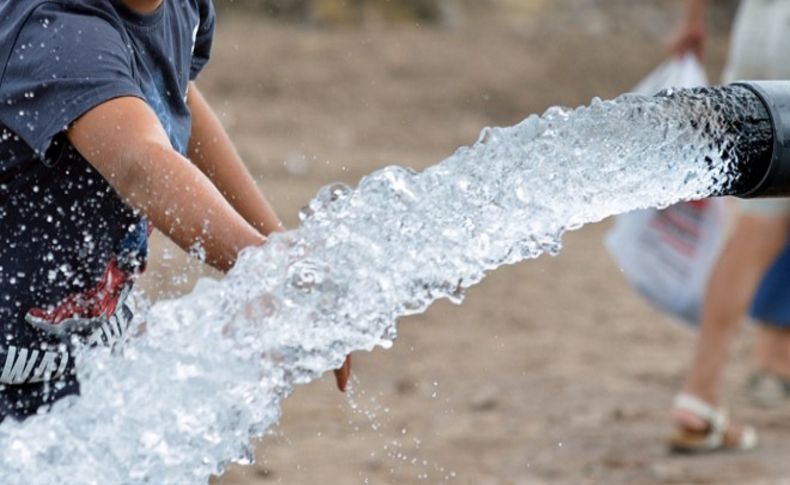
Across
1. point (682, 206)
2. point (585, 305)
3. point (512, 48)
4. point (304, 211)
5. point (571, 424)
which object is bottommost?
point (512, 48)

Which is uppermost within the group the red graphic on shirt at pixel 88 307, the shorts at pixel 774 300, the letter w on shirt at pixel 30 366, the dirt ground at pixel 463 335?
the red graphic on shirt at pixel 88 307

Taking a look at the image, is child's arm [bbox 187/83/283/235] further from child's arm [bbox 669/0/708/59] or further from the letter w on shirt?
child's arm [bbox 669/0/708/59]

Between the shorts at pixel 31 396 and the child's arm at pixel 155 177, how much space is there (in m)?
0.48

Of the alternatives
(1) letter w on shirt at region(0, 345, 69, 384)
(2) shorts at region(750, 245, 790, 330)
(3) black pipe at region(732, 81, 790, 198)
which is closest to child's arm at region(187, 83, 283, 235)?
(1) letter w on shirt at region(0, 345, 69, 384)

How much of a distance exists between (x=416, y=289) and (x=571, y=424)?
8.64ft

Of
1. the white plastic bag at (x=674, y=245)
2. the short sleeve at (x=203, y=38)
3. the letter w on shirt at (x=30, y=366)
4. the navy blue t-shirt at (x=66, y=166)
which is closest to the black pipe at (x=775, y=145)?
the navy blue t-shirt at (x=66, y=166)

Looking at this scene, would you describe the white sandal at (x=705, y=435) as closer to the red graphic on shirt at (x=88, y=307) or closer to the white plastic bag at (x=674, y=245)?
the white plastic bag at (x=674, y=245)

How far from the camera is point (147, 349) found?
205cm

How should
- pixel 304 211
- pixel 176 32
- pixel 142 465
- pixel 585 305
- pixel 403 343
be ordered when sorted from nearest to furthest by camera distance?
pixel 142 465 → pixel 304 211 → pixel 176 32 → pixel 403 343 → pixel 585 305

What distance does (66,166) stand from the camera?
212 centimetres

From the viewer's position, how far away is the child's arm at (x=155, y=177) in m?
1.92

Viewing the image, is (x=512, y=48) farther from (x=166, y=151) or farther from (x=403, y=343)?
(x=166, y=151)

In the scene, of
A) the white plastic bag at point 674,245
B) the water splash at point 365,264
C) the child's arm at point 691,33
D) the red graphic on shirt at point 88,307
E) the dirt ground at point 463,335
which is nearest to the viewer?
the water splash at point 365,264

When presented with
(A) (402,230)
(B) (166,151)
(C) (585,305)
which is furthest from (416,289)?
(C) (585,305)
